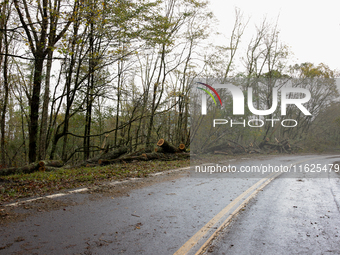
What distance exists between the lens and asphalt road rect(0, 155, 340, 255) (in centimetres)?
354

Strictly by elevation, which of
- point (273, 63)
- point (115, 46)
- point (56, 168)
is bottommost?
point (56, 168)

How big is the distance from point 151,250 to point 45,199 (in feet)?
10.4

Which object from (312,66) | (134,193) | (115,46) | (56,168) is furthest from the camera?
(312,66)

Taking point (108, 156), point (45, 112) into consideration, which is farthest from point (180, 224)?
point (45, 112)

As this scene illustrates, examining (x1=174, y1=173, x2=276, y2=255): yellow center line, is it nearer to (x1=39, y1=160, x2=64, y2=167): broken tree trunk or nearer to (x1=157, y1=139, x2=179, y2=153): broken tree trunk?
(x1=39, y1=160, x2=64, y2=167): broken tree trunk

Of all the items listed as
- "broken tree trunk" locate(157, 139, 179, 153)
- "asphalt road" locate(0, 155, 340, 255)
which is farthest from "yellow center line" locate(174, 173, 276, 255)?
"broken tree trunk" locate(157, 139, 179, 153)

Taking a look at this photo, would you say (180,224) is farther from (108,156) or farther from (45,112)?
(45,112)

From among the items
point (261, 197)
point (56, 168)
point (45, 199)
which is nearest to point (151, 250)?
point (45, 199)

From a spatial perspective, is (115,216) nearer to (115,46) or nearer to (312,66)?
(115,46)

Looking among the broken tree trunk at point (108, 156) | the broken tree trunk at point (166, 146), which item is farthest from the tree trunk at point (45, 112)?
the broken tree trunk at point (166, 146)

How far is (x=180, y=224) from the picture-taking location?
14.7 ft

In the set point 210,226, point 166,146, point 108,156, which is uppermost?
point 166,146

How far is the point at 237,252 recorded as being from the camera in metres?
3.50

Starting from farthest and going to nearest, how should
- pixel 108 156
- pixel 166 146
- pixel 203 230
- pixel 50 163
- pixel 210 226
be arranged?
pixel 166 146
pixel 108 156
pixel 50 163
pixel 210 226
pixel 203 230
